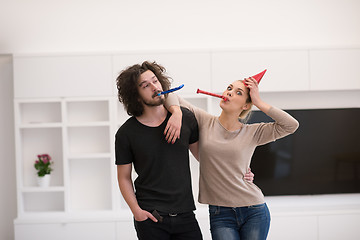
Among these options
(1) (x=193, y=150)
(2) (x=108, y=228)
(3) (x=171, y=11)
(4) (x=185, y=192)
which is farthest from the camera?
(3) (x=171, y=11)

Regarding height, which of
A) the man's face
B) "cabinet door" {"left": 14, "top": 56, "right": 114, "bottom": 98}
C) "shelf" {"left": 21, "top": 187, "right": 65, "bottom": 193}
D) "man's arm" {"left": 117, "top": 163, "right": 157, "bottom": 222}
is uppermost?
"cabinet door" {"left": 14, "top": 56, "right": 114, "bottom": 98}

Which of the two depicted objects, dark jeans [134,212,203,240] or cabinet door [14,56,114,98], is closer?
dark jeans [134,212,203,240]

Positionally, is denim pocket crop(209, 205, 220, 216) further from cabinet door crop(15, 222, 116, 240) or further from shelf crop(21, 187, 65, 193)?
shelf crop(21, 187, 65, 193)

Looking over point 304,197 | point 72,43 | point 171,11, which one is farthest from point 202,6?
point 304,197

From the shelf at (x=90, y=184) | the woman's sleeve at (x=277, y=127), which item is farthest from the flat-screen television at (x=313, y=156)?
the woman's sleeve at (x=277, y=127)

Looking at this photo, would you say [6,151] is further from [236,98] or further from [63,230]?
[236,98]

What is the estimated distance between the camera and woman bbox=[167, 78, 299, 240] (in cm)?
192

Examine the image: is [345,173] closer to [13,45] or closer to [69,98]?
[69,98]

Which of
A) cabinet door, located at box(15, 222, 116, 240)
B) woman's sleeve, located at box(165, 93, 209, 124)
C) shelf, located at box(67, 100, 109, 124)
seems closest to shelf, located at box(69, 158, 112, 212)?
cabinet door, located at box(15, 222, 116, 240)

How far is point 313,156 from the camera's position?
13.1 feet

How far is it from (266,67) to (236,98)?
1875 mm

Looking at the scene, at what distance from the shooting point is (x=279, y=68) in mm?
3744

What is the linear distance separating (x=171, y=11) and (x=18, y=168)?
6.49 ft

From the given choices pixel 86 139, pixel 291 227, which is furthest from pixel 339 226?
pixel 86 139
